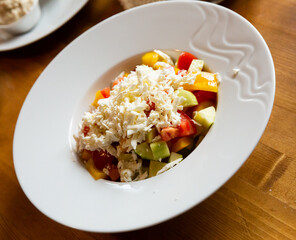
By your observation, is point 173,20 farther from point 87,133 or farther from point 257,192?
point 257,192

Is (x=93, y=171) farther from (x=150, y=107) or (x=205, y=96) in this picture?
(x=205, y=96)

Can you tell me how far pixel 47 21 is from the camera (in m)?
2.01

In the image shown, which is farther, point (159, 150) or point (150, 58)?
point (150, 58)

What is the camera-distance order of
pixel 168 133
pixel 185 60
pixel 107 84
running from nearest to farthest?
pixel 168 133 < pixel 185 60 < pixel 107 84

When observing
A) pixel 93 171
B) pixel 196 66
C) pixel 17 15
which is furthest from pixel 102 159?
pixel 17 15

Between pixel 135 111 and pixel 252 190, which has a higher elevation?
pixel 135 111

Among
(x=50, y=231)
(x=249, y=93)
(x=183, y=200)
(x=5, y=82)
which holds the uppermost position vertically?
(x=249, y=93)

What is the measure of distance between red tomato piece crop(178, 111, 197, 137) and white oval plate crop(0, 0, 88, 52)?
3.46 ft

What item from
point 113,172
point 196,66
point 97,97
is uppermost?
point 196,66

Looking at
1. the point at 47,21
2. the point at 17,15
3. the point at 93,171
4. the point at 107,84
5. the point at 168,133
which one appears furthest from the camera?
the point at 47,21

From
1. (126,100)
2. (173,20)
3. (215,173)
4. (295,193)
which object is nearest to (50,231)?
(126,100)

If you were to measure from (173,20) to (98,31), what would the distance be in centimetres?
36

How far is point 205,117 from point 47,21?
134cm

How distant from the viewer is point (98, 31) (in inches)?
60.1
